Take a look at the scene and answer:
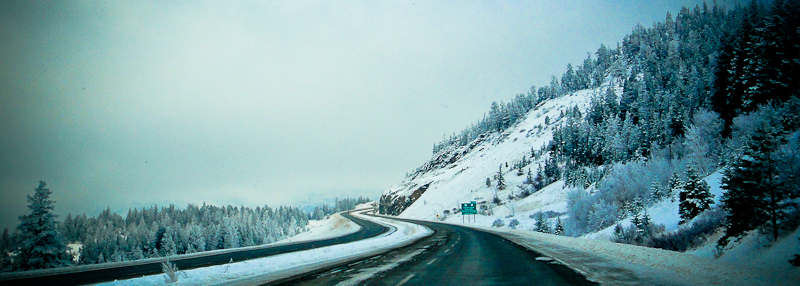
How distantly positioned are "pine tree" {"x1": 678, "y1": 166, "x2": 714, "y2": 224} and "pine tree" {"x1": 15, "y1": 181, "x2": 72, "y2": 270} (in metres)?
38.7

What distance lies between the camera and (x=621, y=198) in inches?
1497

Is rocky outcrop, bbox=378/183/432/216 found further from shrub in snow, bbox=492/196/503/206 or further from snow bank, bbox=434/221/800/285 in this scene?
snow bank, bbox=434/221/800/285

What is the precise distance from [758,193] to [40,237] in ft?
120

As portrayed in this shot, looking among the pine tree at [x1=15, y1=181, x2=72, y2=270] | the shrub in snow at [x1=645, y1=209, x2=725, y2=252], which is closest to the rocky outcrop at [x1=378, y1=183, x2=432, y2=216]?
the pine tree at [x1=15, y1=181, x2=72, y2=270]

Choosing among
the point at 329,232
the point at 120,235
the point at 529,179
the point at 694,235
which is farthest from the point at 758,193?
the point at 120,235

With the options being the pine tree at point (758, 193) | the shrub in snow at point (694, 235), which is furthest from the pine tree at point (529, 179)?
the pine tree at point (758, 193)

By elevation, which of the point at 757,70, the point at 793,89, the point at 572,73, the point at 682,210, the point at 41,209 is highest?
the point at 572,73

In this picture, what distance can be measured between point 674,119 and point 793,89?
2298cm

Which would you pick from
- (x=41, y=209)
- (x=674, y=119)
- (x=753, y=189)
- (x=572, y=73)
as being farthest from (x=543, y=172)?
(x=572, y=73)

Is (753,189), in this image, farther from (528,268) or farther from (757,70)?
(757,70)

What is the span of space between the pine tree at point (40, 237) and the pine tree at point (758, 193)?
35.5 meters

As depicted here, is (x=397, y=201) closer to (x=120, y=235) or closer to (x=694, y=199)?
(x=120, y=235)

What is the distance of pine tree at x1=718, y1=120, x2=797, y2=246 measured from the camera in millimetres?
10266

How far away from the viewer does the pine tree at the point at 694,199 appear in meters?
18.8
